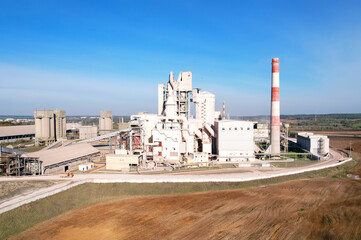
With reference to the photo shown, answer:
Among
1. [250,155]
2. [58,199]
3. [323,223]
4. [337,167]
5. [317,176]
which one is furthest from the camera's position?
[250,155]

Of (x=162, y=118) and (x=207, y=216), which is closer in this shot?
(x=207, y=216)

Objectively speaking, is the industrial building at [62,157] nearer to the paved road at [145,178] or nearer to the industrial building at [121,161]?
the paved road at [145,178]

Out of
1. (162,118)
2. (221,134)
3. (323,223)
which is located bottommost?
(323,223)

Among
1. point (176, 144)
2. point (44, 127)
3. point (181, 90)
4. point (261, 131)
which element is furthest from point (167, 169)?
point (44, 127)

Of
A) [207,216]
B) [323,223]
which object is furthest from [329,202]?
[207,216]

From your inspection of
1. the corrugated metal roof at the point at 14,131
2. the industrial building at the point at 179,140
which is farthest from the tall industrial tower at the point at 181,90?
the corrugated metal roof at the point at 14,131

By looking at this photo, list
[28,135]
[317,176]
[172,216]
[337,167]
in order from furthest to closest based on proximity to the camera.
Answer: [28,135]
[337,167]
[317,176]
[172,216]

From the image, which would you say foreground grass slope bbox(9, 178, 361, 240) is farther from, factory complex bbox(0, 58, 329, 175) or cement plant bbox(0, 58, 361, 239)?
factory complex bbox(0, 58, 329, 175)

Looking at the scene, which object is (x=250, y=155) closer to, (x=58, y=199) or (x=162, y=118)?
(x=162, y=118)
